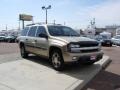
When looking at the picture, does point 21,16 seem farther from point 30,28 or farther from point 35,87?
point 35,87

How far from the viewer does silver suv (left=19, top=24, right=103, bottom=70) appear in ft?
26.4

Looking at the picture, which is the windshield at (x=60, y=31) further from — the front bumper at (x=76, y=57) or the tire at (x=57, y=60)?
the front bumper at (x=76, y=57)

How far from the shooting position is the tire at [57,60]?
8.38 metres

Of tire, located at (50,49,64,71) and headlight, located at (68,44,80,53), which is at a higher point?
headlight, located at (68,44,80,53)

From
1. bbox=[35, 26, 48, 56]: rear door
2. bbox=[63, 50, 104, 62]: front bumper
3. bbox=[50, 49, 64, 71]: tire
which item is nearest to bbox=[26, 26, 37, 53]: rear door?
bbox=[35, 26, 48, 56]: rear door

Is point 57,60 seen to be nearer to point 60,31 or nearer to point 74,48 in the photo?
point 74,48

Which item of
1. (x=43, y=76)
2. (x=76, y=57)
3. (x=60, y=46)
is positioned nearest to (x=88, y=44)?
(x=76, y=57)

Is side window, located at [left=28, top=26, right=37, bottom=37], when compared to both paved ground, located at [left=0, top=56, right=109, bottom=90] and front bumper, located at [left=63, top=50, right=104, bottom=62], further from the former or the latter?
front bumper, located at [left=63, top=50, right=104, bottom=62]

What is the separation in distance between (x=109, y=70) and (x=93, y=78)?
171 cm

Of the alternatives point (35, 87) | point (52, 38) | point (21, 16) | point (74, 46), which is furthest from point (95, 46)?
point (21, 16)

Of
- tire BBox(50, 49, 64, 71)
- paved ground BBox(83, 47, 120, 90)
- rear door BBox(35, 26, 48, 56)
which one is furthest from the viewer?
rear door BBox(35, 26, 48, 56)

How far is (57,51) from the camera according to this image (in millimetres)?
8562

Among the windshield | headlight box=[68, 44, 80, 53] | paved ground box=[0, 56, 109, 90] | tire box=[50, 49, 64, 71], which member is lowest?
paved ground box=[0, 56, 109, 90]

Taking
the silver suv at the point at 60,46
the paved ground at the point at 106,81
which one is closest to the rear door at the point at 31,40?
the silver suv at the point at 60,46
